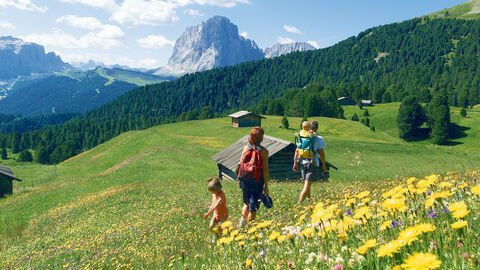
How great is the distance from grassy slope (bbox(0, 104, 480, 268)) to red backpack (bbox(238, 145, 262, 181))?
3.78 feet

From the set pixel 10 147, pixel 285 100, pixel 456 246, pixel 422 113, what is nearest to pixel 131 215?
pixel 456 246

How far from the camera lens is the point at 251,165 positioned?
7586mm

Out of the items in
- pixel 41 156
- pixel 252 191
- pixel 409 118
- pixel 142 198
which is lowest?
pixel 41 156

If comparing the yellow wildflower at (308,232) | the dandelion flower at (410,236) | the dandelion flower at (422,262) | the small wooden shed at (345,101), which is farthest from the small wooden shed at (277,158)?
the small wooden shed at (345,101)

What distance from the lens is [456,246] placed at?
2.40m

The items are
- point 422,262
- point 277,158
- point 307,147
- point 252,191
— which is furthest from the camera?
point 277,158

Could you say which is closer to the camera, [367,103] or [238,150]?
[238,150]

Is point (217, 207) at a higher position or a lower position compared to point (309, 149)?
lower

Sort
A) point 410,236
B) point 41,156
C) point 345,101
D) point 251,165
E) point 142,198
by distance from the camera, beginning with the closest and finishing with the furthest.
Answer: point 410,236, point 251,165, point 142,198, point 41,156, point 345,101

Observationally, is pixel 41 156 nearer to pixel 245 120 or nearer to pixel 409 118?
pixel 245 120

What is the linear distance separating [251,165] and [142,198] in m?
13.9

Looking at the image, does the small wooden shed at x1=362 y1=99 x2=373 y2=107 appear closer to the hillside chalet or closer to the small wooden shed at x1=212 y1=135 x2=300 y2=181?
the hillside chalet

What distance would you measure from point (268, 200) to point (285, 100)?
135m

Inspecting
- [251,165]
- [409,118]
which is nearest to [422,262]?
[251,165]
